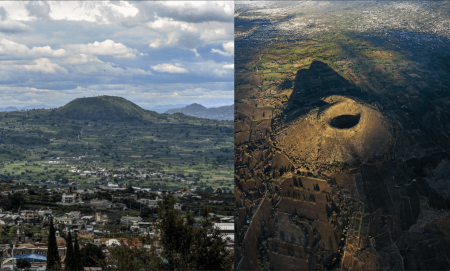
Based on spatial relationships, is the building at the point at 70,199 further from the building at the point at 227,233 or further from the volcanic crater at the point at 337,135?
the volcanic crater at the point at 337,135

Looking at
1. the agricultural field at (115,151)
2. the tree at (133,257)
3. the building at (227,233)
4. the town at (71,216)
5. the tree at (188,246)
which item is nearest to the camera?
the tree at (188,246)

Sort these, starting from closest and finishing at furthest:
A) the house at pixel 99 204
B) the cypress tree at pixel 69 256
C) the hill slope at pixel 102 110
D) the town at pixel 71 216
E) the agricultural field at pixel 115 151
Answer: the cypress tree at pixel 69 256
the town at pixel 71 216
the house at pixel 99 204
the agricultural field at pixel 115 151
the hill slope at pixel 102 110

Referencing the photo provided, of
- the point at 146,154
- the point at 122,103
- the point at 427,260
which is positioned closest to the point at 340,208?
the point at 427,260

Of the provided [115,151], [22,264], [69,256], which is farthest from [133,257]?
[115,151]

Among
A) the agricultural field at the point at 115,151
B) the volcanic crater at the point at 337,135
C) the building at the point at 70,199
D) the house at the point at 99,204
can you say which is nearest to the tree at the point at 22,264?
the volcanic crater at the point at 337,135

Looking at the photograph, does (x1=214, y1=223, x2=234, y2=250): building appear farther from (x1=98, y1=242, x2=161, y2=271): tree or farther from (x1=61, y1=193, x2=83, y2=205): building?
(x1=61, y1=193, x2=83, y2=205): building

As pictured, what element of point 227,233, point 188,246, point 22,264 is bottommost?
point 22,264

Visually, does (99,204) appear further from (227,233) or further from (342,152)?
(342,152)

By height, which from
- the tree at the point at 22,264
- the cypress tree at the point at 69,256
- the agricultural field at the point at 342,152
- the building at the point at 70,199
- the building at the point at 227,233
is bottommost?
the building at the point at 70,199
